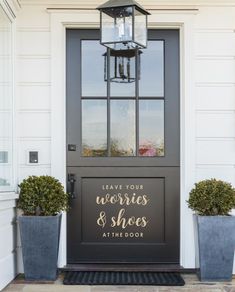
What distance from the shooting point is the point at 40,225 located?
11.5ft

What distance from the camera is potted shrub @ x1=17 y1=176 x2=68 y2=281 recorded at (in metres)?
3.51

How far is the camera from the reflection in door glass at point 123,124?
3936mm

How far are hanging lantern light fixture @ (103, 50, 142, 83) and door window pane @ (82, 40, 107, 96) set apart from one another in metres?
0.04

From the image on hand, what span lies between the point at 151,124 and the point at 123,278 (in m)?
1.29

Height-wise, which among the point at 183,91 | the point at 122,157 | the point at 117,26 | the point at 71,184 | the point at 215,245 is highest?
the point at 117,26

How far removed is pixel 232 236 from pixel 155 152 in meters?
0.93

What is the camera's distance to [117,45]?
334 centimetres

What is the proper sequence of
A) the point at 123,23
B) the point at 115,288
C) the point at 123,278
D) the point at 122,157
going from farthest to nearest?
the point at 122,157
the point at 123,278
the point at 115,288
the point at 123,23

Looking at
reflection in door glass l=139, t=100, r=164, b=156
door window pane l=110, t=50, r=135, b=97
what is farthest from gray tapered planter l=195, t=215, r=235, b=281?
door window pane l=110, t=50, r=135, b=97

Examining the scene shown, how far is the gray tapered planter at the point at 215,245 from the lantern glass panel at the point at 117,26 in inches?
57.7

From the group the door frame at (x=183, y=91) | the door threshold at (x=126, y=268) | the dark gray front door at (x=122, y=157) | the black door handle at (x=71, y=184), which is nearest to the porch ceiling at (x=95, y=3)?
the door frame at (x=183, y=91)

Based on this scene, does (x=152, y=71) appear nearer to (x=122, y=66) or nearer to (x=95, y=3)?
(x=122, y=66)

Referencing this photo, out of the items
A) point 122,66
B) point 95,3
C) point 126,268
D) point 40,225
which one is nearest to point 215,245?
point 126,268

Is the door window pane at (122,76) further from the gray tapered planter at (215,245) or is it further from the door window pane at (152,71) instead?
the gray tapered planter at (215,245)
